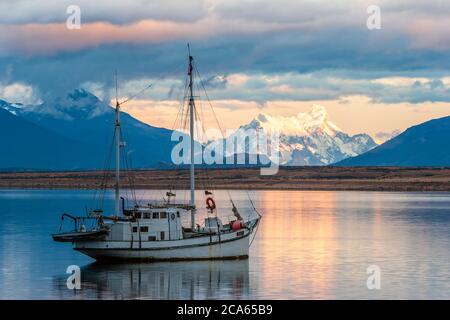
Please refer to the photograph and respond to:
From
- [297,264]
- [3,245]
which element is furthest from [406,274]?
[3,245]

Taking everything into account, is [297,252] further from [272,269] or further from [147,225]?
[147,225]

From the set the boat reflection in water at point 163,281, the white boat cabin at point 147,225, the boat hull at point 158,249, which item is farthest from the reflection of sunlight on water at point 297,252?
the white boat cabin at point 147,225

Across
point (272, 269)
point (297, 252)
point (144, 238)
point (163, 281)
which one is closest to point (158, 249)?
point (144, 238)

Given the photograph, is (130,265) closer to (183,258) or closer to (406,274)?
Answer: (183,258)

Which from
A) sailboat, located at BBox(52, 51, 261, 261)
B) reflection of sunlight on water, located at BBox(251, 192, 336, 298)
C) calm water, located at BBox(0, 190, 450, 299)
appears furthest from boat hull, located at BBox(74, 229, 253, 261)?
reflection of sunlight on water, located at BBox(251, 192, 336, 298)

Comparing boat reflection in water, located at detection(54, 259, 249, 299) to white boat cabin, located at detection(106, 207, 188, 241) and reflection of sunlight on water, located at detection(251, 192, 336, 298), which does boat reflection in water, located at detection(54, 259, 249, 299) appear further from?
reflection of sunlight on water, located at detection(251, 192, 336, 298)

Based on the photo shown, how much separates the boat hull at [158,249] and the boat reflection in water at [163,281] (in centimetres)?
72

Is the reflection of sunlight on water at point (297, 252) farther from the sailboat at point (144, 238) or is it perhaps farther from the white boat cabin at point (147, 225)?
the white boat cabin at point (147, 225)

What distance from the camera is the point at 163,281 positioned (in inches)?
2447

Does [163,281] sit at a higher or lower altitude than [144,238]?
lower

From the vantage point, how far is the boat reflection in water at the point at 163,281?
57.0m

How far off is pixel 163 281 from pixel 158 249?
837 centimetres
